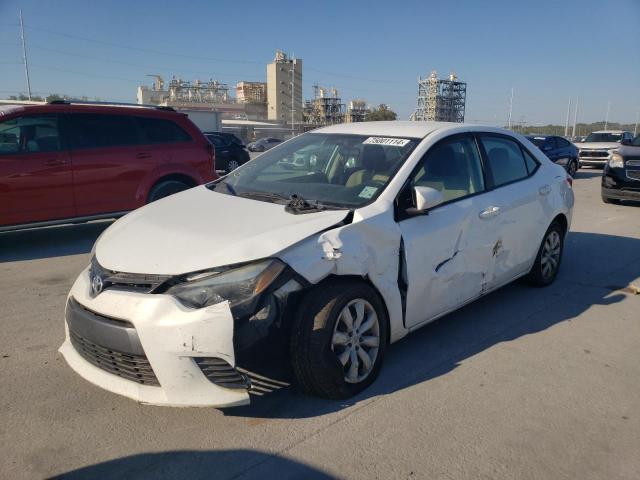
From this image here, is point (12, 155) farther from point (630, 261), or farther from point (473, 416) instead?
point (630, 261)

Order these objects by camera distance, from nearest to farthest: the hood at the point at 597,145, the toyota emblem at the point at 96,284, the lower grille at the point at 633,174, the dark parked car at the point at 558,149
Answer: the toyota emblem at the point at 96,284, the lower grille at the point at 633,174, the dark parked car at the point at 558,149, the hood at the point at 597,145

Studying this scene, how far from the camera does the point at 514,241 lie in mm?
4508

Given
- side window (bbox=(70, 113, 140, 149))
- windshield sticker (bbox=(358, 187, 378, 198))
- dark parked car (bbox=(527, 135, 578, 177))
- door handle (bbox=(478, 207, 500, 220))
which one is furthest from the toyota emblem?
dark parked car (bbox=(527, 135, 578, 177))

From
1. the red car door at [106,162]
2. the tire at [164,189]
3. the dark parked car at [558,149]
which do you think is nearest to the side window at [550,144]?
the dark parked car at [558,149]

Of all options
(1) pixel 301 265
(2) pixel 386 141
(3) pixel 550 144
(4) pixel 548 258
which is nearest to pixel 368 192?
(2) pixel 386 141

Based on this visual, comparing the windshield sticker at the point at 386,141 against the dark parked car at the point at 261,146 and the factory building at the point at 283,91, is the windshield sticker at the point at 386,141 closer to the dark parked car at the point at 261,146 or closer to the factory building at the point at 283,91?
the dark parked car at the point at 261,146

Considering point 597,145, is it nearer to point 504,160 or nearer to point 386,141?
point 504,160

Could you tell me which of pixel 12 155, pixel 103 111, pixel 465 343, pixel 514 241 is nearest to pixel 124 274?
pixel 465 343

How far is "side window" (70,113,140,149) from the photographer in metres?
7.03

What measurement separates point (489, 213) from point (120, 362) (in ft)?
9.34

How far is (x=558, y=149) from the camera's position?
17.7 m

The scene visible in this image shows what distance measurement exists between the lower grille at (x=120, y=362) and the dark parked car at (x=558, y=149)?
16.8 metres

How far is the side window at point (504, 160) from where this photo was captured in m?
4.48

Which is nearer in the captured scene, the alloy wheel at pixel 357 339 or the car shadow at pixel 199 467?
the car shadow at pixel 199 467
